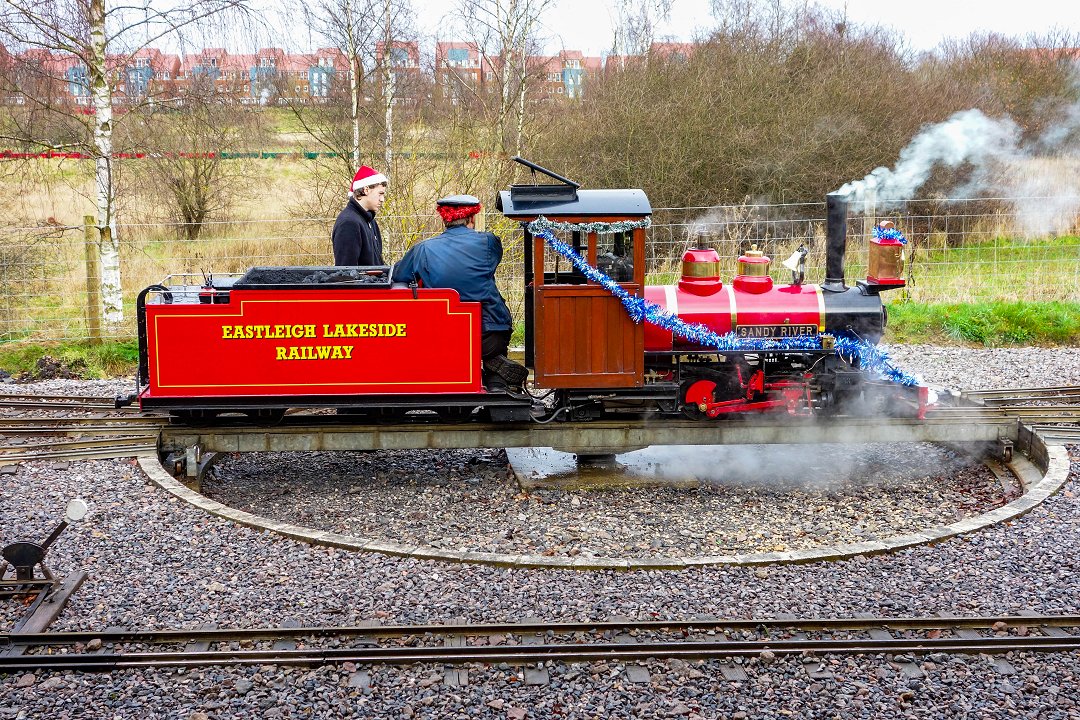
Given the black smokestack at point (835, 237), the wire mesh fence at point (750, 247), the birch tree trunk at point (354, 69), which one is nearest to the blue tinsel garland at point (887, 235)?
the black smokestack at point (835, 237)

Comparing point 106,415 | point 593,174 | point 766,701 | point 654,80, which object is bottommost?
point 766,701

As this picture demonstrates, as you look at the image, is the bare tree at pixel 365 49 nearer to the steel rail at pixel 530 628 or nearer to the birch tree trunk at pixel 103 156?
the birch tree trunk at pixel 103 156

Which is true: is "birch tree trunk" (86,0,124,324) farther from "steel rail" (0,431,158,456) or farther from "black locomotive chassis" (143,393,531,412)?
"black locomotive chassis" (143,393,531,412)

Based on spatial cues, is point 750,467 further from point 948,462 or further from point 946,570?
point 946,570

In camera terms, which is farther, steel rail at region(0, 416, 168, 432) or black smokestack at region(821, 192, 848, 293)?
steel rail at region(0, 416, 168, 432)

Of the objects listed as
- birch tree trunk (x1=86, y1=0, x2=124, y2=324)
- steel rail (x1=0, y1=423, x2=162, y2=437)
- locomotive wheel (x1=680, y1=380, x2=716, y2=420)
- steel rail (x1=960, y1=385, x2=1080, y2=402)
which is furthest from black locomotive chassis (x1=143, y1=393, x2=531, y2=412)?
birch tree trunk (x1=86, y1=0, x2=124, y2=324)

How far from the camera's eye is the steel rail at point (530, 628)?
17.8ft

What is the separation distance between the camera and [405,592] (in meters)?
6.05

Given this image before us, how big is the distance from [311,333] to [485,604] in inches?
129

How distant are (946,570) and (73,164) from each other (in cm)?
2490

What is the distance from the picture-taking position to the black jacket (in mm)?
8773

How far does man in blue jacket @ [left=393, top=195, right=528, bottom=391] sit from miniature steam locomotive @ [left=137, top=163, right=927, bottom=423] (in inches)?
6.8

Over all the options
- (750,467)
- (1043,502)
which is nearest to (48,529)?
(750,467)

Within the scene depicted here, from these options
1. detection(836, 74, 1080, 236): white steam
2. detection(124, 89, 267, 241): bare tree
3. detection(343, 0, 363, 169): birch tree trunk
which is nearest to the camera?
detection(343, 0, 363, 169): birch tree trunk
